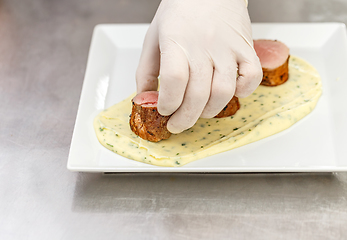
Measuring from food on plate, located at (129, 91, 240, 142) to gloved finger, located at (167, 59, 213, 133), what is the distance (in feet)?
0.41

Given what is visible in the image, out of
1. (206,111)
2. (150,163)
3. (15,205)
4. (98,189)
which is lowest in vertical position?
(15,205)

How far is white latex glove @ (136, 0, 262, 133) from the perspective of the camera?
1384mm

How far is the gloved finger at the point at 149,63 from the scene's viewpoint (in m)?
1.64

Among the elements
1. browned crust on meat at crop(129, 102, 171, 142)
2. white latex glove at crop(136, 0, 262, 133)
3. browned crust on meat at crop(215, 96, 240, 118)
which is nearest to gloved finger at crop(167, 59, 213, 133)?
white latex glove at crop(136, 0, 262, 133)

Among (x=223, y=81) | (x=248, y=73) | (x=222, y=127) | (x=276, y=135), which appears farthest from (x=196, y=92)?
(x=276, y=135)

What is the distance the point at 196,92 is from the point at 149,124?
0.30 m

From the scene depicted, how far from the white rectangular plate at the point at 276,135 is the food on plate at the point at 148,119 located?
0.53ft

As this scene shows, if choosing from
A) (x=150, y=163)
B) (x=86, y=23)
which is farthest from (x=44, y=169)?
(x=86, y=23)

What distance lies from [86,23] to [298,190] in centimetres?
191

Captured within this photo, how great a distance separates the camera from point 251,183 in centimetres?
150

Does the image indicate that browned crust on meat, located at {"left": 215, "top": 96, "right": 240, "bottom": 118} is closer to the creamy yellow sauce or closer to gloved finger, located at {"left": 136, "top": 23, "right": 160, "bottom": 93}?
the creamy yellow sauce

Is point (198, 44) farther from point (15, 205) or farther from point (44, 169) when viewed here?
point (15, 205)

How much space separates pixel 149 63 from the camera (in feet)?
5.52

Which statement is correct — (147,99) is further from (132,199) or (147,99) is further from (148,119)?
(132,199)
